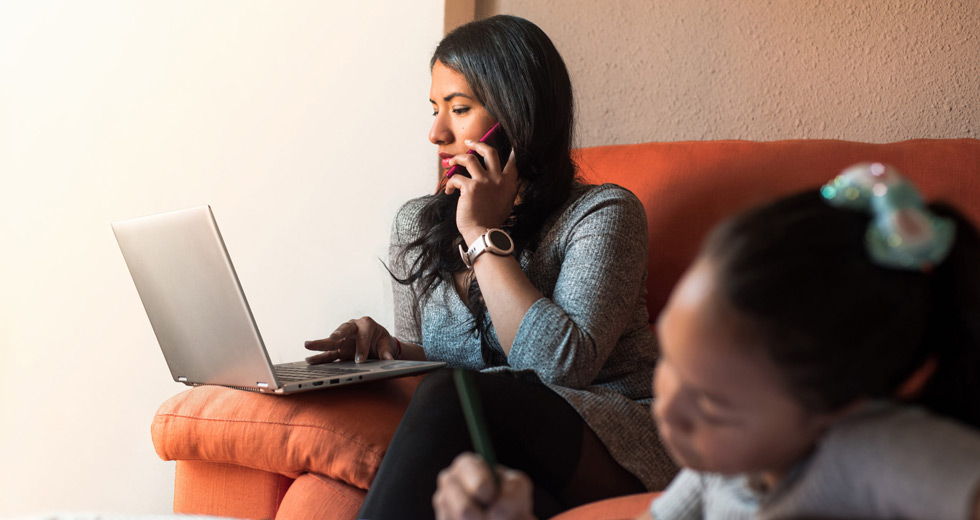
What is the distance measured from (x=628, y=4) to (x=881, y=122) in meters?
0.60

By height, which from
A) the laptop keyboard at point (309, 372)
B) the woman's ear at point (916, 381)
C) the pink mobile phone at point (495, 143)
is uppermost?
the pink mobile phone at point (495, 143)

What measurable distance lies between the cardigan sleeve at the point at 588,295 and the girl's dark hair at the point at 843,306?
60 centimetres

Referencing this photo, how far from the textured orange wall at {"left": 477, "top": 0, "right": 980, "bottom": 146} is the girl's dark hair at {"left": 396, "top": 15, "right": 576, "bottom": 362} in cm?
42

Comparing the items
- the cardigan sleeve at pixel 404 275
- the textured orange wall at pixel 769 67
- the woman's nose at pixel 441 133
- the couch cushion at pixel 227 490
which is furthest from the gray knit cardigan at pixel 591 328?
the textured orange wall at pixel 769 67

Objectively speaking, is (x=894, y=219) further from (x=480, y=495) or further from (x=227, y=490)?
(x=227, y=490)

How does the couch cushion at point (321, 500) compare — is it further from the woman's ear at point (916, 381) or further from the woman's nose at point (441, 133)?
the woman's ear at point (916, 381)

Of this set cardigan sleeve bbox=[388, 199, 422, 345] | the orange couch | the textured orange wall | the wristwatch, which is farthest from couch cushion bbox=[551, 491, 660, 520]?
the textured orange wall

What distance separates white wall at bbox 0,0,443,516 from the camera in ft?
6.18

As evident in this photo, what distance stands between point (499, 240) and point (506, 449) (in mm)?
347

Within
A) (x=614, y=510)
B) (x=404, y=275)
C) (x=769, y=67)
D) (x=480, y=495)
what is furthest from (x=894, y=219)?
(x=769, y=67)

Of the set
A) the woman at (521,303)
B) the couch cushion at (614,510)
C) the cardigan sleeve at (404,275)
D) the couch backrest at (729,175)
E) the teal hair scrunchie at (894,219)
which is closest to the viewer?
the teal hair scrunchie at (894,219)

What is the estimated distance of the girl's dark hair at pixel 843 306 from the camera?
18.5 inches

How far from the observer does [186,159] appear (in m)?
1.91

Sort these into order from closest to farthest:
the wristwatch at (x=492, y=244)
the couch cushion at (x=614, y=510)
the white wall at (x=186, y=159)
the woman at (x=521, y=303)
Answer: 1. the couch cushion at (x=614, y=510)
2. the woman at (x=521, y=303)
3. the wristwatch at (x=492, y=244)
4. the white wall at (x=186, y=159)
